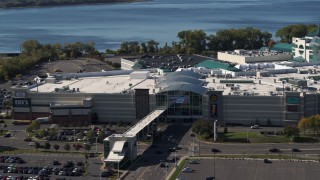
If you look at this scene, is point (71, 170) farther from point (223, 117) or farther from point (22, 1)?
point (22, 1)

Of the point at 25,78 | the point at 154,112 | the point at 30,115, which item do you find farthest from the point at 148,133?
the point at 25,78

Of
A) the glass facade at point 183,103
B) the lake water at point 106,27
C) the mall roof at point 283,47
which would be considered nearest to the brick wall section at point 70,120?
the glass facade at point 183,103

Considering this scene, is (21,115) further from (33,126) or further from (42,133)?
(42,133)

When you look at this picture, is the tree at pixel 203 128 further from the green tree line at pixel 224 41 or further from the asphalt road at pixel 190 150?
the green tree line at pixel 224 41

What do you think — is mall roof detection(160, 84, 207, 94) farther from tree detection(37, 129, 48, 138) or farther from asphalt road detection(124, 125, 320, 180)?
tree detection(37, 129, 48, 138)

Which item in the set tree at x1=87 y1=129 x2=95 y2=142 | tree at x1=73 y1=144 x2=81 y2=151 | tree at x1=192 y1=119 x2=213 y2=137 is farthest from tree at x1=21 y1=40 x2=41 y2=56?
tree at x1=73 y1=144 x2=81 y2=151

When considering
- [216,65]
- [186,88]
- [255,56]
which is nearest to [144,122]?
[186,88]
